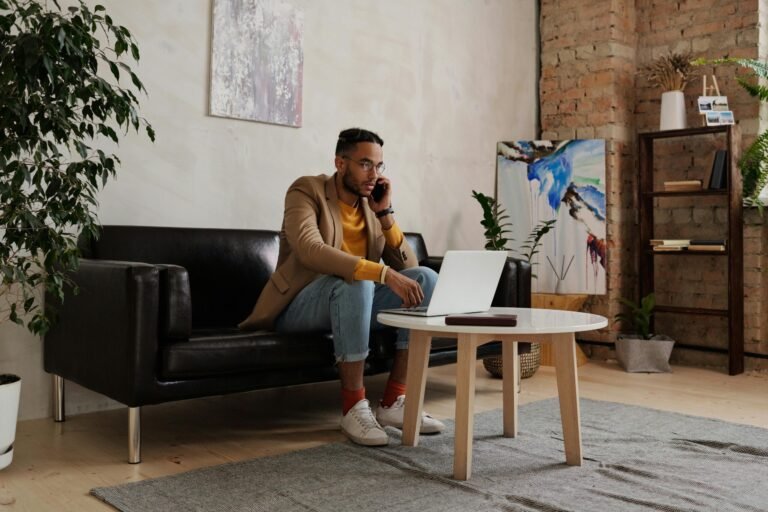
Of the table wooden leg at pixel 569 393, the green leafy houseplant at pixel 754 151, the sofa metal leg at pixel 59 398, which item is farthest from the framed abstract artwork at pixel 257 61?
the green leafy houseplant at pixel 754 151

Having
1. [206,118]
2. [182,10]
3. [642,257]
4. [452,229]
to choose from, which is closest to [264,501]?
[206,118]

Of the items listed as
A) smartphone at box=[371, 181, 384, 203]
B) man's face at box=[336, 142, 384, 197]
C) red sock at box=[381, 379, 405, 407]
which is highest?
man's face at box=[336, 142, 384, 197]

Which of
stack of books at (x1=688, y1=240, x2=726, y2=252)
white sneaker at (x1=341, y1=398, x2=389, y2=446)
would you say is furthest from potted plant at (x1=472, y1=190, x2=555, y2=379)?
white sneaker at (x1=341, y1=398, x2=389, y2=446)

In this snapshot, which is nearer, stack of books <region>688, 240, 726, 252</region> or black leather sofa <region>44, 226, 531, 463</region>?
black leather sofa <region>44, 226, 531, 463</region>

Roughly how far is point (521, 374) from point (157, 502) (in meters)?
2.30

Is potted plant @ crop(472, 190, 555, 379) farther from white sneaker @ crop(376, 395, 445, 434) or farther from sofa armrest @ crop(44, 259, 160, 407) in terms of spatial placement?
sofa armrest @ crop(44, 259, 160, 407)

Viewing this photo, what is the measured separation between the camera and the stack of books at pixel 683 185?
4230 millimetres

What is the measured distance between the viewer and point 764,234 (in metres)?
4.19

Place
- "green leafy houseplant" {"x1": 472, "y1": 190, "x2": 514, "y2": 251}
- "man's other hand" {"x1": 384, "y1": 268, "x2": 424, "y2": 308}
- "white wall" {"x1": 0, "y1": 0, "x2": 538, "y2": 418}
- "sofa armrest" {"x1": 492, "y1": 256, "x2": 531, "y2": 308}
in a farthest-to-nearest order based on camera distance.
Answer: "green leafy houseplant" {"x1": 472, "y1": 190, "x2": 514, "y2": 251}, "sofa armrest" {"x1": 492, "y1": 256, "x2": 531, "y2": 308}, "white wall" {"x1": 0, "y1": 0, "x2": 538, "y2": 418}, "man's other hand" {"x1": 384, "y1": 268, "x2": 424, "y2": 308}

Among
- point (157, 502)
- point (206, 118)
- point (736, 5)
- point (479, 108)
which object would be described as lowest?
point (157, 502)

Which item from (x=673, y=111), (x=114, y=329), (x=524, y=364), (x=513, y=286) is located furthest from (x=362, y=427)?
(x=673, y=111)

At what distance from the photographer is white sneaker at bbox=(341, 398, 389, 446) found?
2453mm

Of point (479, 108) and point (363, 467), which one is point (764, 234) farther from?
point (363, 467)

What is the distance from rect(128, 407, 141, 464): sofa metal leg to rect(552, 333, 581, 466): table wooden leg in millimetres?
1287
